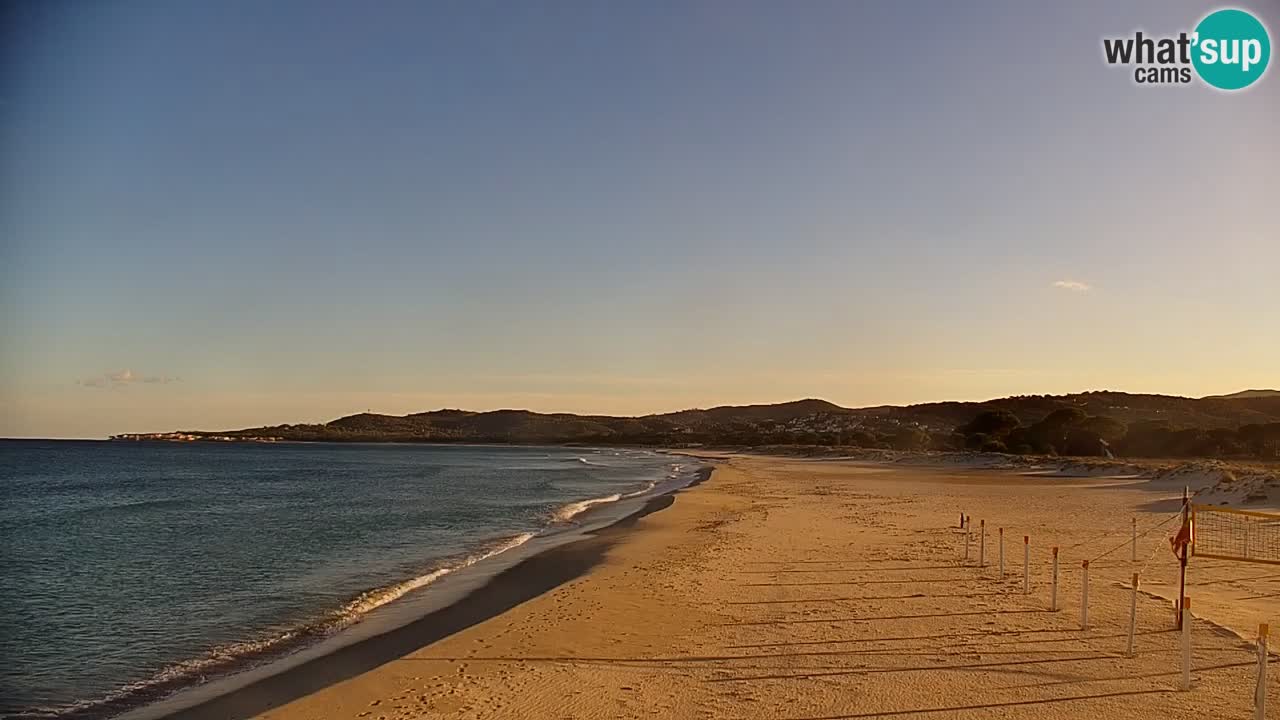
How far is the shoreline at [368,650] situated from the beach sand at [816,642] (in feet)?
0.24

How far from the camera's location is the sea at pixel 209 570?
12.2 meters

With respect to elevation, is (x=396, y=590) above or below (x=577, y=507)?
above

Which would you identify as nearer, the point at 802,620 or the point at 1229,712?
the point at 1229,712

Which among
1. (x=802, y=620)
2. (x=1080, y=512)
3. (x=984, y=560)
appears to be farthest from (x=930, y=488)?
(x=802, y=620)

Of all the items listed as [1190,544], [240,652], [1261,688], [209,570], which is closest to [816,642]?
[1261,688]

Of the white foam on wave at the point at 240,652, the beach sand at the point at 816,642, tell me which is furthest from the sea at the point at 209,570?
the beach sand at the point at 816,642

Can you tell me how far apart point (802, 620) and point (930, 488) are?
31233 millimetres

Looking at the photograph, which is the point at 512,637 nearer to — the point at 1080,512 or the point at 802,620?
the point at 802,620

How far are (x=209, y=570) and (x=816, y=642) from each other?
15.3 metres

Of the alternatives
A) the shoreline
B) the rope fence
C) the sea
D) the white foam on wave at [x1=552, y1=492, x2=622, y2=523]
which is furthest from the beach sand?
the white foam on wave at [x1=552, y1=492, x2=622, y2=523]

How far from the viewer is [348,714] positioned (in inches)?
365

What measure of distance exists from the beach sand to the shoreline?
74 millimetres

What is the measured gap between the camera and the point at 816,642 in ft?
37.7

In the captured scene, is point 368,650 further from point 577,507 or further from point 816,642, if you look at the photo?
point 577,507
